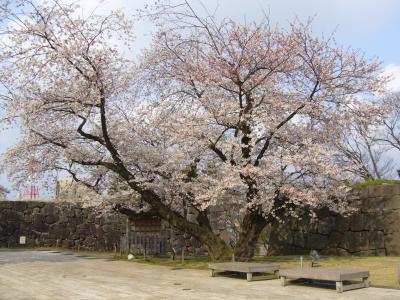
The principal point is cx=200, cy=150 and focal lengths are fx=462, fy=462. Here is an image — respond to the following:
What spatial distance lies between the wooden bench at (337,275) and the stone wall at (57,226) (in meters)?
14.8

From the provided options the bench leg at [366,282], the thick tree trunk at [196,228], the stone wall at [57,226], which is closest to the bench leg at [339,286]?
the bench leg at [366,282]

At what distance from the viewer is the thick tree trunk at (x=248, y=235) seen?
1298 centimetres

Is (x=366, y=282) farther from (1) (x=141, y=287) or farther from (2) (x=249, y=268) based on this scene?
(1) (x=141, y=287)

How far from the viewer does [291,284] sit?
351 inches

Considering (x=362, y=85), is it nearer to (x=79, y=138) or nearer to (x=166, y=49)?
(x=166, y=49)

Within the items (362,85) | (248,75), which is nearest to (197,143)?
(248,75)

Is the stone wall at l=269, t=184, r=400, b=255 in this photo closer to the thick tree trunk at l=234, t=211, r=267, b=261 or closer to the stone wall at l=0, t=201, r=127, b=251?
the thick tree trunk at l=234, t=211, r=267, b=261

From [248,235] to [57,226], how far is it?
1315 centimetres

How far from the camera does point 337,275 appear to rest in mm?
7738

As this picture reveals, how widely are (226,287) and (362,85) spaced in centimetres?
737

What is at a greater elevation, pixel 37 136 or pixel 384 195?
pixel 37 136

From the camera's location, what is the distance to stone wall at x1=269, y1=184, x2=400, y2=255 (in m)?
13.8

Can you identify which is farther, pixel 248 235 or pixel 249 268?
pixel 248 235

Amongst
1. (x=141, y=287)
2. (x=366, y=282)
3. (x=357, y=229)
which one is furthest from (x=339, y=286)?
(x=357, y=229)
